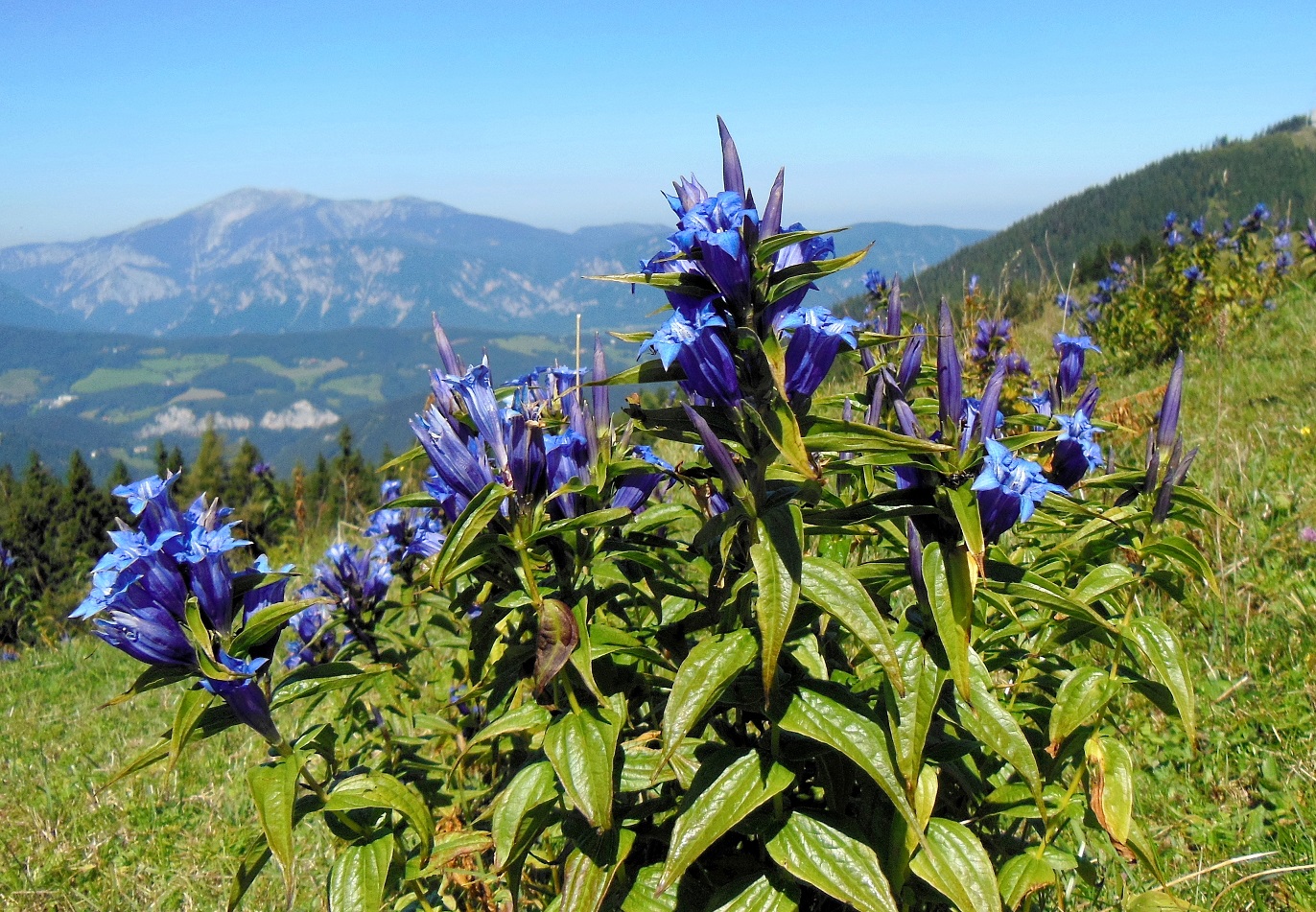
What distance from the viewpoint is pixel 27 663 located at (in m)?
7.55

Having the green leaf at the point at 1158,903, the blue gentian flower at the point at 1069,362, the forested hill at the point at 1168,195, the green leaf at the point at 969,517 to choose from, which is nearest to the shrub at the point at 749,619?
the green leaf at the point at 969,517

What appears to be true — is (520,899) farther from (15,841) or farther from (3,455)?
(3,455)

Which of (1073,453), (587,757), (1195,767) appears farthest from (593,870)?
(1195,767)

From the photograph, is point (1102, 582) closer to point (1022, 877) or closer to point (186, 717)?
point (1022, 877)

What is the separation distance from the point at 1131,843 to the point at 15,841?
474cm

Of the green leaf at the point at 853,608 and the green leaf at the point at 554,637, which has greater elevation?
the green leaf at the point at 853,608

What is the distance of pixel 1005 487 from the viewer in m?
1.54

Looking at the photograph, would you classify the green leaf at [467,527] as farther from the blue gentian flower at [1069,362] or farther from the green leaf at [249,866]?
the blue gentian flower at [1069,362]

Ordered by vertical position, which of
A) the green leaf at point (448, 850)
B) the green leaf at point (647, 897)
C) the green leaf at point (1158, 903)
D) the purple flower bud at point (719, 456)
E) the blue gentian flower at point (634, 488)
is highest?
the purple flower bud at point (719, 456)

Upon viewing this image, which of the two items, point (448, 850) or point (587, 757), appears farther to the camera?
point (448, 850)

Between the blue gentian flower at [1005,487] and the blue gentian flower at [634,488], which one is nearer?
the blue gentian flower at [1005,487]

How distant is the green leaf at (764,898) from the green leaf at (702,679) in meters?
0.49

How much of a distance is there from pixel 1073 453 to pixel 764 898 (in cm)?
131

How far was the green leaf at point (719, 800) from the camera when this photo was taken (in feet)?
5.20
